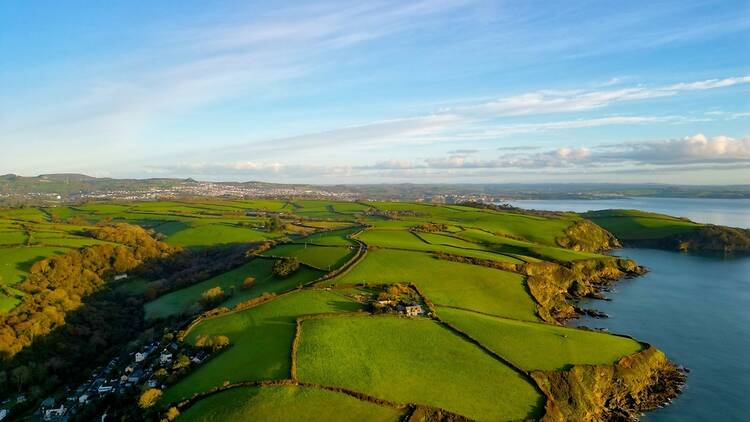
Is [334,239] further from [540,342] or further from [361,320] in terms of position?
[540,342]

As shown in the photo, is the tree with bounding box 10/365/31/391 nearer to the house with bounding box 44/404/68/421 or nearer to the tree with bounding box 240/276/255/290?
the house with bounding box 44/404/68/421

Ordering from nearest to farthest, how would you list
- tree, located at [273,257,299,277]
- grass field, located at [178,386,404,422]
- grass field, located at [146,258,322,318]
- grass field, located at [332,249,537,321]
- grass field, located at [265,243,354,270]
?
grass field, located at [178,386,404,422] → grass field, located at [332,249,537,321] → grass field, located at [146,258,322,318] → tree, located at [273,257,299,277] → grass field, located at [265,243,354,270]

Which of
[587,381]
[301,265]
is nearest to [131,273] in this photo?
[301,265]

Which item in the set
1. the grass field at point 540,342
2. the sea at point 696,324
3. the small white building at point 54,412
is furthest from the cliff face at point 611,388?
the small white building at point 54,412

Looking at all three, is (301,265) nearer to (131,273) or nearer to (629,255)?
(131,273)

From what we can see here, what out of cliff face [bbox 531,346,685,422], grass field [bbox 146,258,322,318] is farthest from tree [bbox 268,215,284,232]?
cliff face [bbox 531,346,685,422]

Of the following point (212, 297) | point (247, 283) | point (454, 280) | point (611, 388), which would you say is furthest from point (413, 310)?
point (212, 297)

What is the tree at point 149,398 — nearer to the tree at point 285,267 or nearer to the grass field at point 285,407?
the grass field at point 285,407
